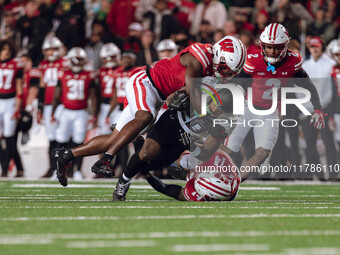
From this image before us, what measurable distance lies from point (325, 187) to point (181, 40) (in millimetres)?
4302

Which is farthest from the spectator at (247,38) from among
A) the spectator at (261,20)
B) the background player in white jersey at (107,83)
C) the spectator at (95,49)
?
the spectator at (95,49)

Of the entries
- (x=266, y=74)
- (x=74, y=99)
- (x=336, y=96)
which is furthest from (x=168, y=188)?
(x=74, y=99)

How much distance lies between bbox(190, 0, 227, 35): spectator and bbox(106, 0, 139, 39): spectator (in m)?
1.30

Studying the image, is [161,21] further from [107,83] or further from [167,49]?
[107,83]

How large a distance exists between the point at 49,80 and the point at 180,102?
618 centimetres

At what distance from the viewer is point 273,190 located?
30.2 ft

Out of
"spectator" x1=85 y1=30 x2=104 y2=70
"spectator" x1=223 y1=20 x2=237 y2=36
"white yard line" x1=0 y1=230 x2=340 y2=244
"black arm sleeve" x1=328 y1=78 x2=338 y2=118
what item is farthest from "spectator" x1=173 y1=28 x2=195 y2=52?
"white yard line" x1=0 y1=230 x2=340 y2=244

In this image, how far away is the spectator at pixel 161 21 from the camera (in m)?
13.7

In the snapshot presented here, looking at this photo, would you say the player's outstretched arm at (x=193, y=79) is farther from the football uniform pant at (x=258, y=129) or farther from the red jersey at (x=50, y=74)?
the red jersey at (x=50, y=74)

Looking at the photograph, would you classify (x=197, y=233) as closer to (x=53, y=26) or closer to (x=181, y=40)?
(x=181, y=40)

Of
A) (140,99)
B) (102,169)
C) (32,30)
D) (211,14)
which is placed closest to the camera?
(102,169)

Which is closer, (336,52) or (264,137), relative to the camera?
(264,137)

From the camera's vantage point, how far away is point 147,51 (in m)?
13.3

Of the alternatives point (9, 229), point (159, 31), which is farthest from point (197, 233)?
point (159, 31)
